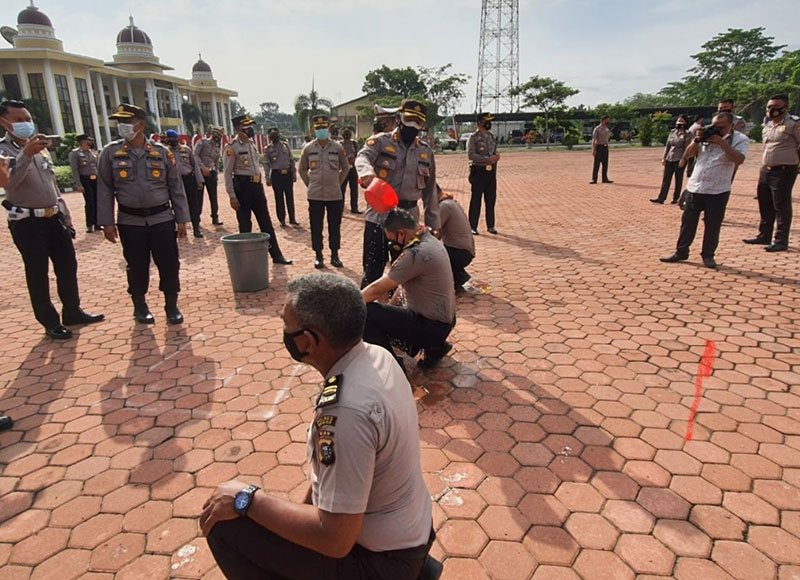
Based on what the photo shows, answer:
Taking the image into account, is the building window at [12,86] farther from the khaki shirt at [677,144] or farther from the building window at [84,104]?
the khaki shirt at [677,144]

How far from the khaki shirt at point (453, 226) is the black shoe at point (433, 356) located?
169cm

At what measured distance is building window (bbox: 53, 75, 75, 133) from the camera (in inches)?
1442

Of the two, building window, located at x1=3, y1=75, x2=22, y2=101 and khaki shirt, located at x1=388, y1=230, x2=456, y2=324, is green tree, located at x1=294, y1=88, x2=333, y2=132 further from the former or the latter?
khaki shirt, located at x1=388, y1=230, x2=456, y2=324

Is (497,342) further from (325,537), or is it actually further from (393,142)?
(325,537)

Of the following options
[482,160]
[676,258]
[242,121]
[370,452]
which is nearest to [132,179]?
[242,121]

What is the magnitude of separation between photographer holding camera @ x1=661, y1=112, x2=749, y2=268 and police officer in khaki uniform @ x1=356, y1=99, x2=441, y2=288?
133 inches

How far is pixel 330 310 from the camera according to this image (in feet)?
4.84

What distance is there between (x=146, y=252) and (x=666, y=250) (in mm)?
6639

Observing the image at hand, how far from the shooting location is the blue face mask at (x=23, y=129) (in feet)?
12.9

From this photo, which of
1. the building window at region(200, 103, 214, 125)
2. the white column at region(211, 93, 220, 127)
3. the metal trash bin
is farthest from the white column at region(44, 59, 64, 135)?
the metal trash bin

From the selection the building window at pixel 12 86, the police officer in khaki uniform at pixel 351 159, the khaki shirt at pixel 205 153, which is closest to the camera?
the khaki shirt at pixel 205 153

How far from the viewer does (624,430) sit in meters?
2.91

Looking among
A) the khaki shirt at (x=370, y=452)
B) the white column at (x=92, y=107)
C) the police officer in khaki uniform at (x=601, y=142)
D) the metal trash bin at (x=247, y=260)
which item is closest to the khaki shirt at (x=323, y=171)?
the metal trash bin at (x=247, y=260)

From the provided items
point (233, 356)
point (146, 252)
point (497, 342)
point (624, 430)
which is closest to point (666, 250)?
point (497, 342)
